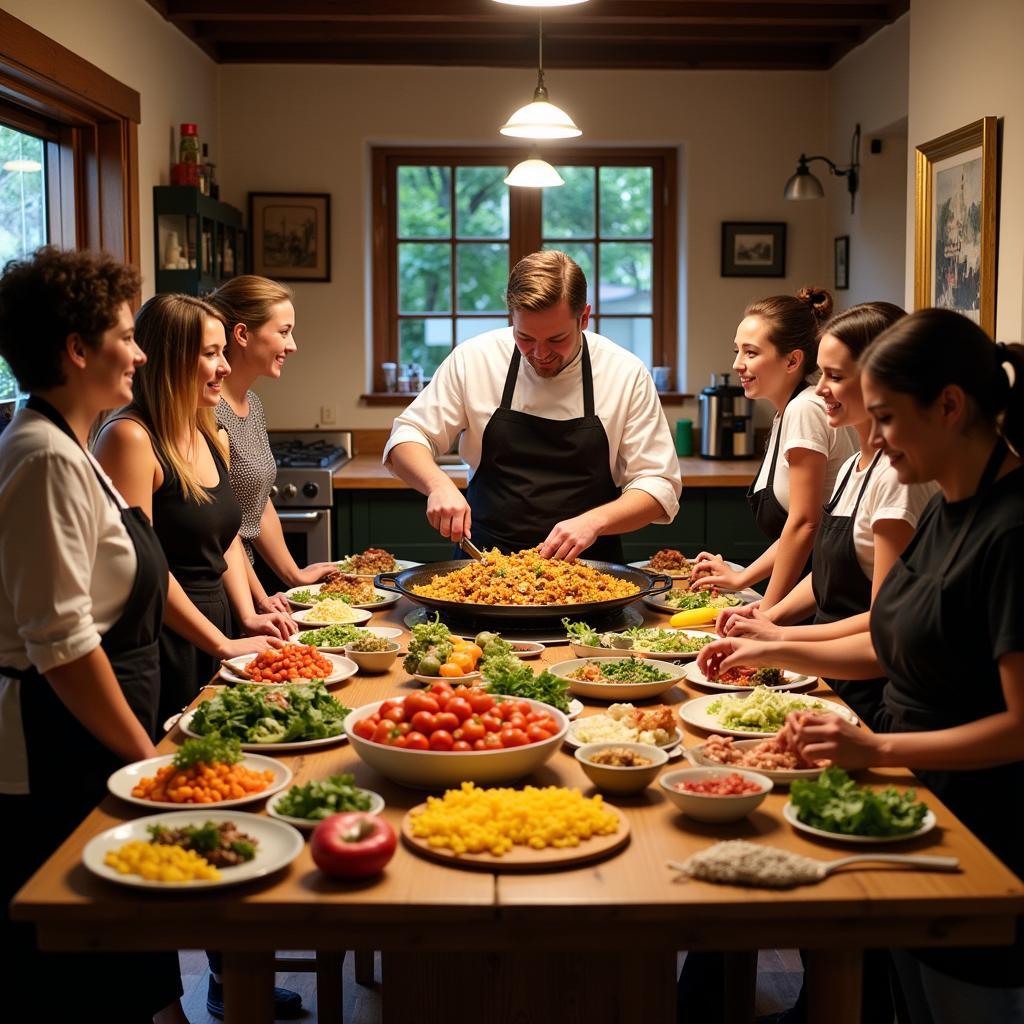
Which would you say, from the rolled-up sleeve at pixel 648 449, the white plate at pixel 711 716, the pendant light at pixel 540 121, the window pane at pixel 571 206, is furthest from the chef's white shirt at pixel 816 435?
the window pane at pixel 571 206

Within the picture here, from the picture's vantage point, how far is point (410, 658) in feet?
8.56

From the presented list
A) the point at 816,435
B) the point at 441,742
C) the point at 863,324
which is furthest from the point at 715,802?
the point at 816,435

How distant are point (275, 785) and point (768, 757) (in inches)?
30.8

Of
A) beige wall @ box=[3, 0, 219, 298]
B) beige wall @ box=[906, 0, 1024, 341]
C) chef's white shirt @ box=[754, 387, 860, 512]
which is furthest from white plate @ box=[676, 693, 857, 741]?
beige wall @ box=[3, 0, 219, 298]

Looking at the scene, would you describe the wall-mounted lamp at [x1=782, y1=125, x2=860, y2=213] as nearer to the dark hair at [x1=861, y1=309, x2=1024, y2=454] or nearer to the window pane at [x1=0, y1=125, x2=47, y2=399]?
→ the window pane at [x1=0, y1=125, x2=47, y2=399]

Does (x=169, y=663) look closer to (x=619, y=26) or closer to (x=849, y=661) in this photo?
(x=849, y=661)

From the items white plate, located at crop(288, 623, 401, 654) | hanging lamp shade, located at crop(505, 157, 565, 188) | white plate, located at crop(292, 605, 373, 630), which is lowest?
white plate, located at crop(288, 623, 401, 654)

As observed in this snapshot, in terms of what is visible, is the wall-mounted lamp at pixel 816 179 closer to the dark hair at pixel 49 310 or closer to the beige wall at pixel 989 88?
the beige wall at pixel 989 88

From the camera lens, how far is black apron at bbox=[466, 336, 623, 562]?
3.73m

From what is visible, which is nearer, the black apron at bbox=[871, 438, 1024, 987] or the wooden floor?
the black apron at bbox=[871, 438, 1024, 987]

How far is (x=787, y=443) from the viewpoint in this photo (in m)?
3.33

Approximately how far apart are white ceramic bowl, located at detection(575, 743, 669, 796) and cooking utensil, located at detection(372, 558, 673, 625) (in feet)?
2.80

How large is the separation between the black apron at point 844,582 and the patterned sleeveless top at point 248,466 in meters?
1.61

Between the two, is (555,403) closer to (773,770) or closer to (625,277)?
(773,770)
